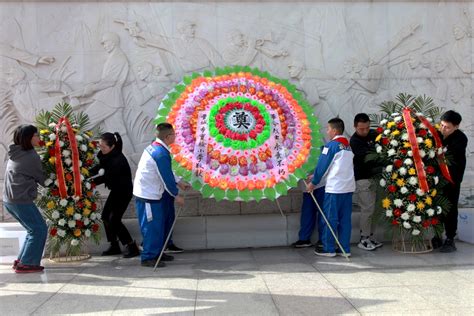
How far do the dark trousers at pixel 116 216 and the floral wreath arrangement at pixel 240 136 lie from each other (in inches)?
40.0

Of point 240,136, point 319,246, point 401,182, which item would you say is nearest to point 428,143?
point 401,182

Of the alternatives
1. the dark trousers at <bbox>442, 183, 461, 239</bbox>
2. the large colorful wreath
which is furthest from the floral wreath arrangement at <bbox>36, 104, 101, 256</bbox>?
the dark trousers at <bbox>442, 183, 461, 239</bbox>

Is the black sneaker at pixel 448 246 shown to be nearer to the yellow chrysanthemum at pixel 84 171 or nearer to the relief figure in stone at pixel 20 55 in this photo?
the yellow chrysanthemum at pixel 84 171

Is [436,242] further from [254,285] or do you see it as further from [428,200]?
[254,285]

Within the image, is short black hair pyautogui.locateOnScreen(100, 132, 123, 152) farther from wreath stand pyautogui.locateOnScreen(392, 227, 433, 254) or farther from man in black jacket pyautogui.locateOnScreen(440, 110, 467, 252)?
man in black jacket pyautogui.locateOnScreen(440, 110, 467, 252)

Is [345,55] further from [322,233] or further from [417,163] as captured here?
[322,233]

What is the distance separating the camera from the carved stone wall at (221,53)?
6320 mm

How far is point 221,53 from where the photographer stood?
6.56 meters

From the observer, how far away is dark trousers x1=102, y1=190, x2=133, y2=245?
548 centimetres

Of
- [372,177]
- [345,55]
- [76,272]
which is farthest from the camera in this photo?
[345,55]

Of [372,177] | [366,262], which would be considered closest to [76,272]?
[366,262]

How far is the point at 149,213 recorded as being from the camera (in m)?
4.88

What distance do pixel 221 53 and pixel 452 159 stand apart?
3445mm

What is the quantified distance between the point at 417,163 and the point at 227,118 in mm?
2312
